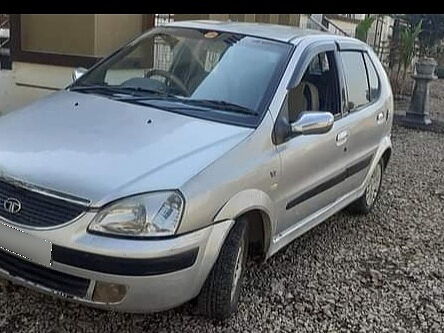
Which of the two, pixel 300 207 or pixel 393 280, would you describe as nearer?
pixel 300 207

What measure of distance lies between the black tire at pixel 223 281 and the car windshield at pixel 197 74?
0.68 m

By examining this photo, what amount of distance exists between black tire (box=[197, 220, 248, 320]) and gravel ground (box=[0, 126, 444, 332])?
12cm

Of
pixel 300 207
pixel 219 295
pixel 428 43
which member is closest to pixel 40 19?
pixel 300 207

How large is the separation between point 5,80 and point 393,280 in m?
6.14

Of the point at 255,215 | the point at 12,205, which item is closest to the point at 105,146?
the point at 12,205

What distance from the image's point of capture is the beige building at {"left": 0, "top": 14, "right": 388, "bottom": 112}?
7.44m

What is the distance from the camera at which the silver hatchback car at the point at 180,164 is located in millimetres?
2570

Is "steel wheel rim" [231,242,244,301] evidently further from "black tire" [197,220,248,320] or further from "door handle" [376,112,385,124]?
"door handle" [376,112,385,124]

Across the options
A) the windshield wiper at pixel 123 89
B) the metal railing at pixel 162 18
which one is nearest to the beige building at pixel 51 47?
the metal railing at pixel 162 18

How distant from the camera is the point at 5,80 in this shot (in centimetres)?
782

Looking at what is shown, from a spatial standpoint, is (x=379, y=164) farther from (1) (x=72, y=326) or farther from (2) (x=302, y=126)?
(1) (x=72, y=326)

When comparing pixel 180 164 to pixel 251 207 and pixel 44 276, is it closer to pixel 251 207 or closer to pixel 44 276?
pixel 251 207

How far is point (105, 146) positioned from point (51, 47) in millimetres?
5342

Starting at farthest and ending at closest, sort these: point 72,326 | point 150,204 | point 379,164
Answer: point 379,164, point 72,326, point 150,204
